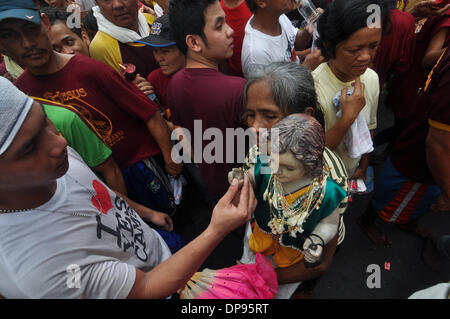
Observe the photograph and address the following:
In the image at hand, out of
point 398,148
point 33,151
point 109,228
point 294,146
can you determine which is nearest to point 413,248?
point 398,148

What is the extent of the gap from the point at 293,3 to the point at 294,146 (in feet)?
6.81

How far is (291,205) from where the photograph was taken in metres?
1.40

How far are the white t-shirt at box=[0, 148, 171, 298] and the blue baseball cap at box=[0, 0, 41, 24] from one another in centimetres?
113

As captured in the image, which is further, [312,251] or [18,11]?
[18,11]

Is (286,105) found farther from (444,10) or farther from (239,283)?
(444,10)

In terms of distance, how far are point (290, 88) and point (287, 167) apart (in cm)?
56

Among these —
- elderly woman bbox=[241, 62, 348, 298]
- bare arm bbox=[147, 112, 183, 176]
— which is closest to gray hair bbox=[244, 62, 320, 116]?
elderly woman bbox=[241, 62, 348, 298]

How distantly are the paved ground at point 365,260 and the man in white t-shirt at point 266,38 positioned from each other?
1.95 metres

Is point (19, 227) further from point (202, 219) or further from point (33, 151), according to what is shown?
point (202, 219)

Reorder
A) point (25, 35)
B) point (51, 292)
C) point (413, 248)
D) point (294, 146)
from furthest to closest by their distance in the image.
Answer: point (413, 248) → point (25, 35) → point (294, 146) → point (51, 292)

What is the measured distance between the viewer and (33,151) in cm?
104

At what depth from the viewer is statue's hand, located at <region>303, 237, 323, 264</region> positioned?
1294mm

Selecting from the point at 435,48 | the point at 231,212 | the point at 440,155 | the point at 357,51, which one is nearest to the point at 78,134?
the point at 231,212

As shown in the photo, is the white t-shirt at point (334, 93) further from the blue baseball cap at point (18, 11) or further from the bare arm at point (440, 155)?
the blue baseball cap at point (18, 11)
